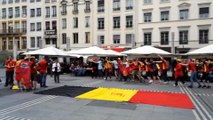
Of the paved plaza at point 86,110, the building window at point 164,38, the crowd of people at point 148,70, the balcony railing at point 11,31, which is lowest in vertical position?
the paved plaza at point 86,110

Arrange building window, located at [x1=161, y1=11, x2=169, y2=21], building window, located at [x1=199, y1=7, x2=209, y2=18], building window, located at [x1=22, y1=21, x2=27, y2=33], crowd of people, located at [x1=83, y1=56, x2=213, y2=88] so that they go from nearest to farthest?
crowd of people, located at [x1=83, y1=56, x2=213, y2=88], building window, located at [x1=199, y1=7, x2=209, y2=18], building window, located at [x1=161, y1=11, x2=169, y2=21], building window, located at [x1=22, y1=21, x2=27, y2=33]

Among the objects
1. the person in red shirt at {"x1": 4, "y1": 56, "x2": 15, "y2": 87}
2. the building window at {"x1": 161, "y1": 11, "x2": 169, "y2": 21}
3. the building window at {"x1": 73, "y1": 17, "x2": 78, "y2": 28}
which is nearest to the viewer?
the person in red shirt at {"x1": 4, "y1": 56, "x2": 15, "y2": 87}

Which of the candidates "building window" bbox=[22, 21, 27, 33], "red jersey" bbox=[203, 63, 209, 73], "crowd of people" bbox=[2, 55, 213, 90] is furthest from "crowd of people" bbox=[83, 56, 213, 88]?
"building window" bbox=[22, 21, 27, 33]

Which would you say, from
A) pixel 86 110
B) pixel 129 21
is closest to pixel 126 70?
pixel 86 110

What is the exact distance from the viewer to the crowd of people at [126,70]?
12.3 m

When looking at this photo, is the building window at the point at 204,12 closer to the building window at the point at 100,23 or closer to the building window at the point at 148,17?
the building window at the point at 148,17

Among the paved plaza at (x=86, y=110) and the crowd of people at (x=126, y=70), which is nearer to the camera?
the paved plaza at (x=86, y=110)

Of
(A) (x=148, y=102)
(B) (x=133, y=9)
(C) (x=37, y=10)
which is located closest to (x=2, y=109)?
(A) (x=148, y=102)

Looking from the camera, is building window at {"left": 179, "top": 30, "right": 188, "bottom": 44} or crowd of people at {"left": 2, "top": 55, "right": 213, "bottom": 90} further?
building window at {"left": 179, "top": 30, "right": 188, "bottom": 44}

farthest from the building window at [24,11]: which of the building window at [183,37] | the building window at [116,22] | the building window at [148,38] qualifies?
the building window at [183,37]

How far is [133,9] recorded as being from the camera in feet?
128

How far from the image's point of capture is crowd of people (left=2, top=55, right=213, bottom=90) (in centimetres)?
1227

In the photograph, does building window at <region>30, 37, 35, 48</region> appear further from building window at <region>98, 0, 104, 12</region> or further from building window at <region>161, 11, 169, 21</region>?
building window at <region>161, 11, 169, 21</region>

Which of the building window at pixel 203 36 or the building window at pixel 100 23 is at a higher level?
the building window at pixel 100 23
